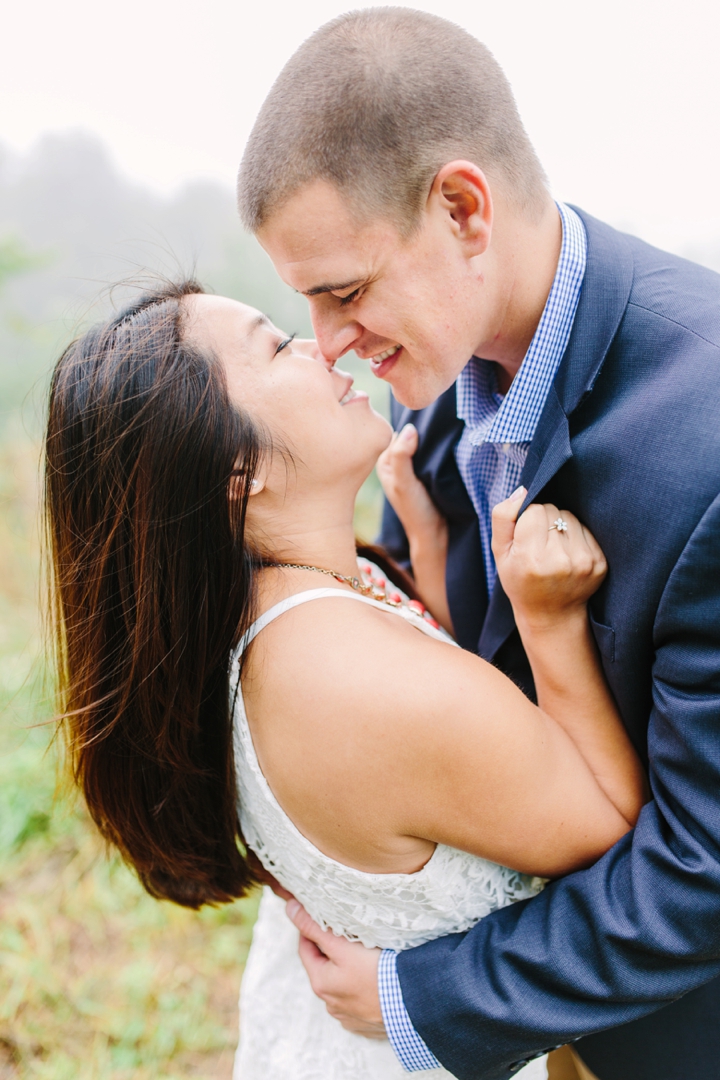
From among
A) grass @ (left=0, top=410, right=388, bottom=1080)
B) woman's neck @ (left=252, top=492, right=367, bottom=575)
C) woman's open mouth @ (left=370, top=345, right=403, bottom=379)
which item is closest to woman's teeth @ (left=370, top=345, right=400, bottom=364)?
woman's open mouth @ (left=370, top=345, right=403, bottom=379)

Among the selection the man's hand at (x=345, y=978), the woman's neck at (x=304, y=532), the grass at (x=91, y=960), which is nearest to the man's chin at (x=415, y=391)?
the woman's neck at (x=304, y=532)

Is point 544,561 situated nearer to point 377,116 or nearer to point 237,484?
point 237,484

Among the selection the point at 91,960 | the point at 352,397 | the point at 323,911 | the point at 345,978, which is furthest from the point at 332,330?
the point at 91,960

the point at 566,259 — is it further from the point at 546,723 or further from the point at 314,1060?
the point at 314,1060

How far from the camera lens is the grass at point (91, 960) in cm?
298

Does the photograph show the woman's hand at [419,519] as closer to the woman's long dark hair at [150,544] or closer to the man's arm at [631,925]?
the woman's long dark hair at [150,544]

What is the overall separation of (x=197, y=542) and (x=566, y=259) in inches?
43.7

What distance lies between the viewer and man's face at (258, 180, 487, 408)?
1706mm

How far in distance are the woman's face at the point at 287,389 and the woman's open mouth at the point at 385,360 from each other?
162 millimetres

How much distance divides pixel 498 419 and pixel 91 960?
117 inches

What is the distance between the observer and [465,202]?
1.75 m

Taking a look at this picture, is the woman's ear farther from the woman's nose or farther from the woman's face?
the woman's nose

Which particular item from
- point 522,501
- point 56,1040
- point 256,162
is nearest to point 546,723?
point 522,501

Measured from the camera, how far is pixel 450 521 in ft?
7.96
